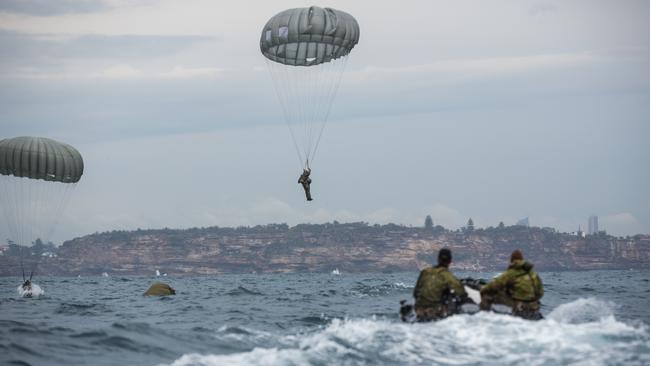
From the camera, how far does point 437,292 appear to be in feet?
64.6

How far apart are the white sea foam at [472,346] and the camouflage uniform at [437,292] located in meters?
0.46

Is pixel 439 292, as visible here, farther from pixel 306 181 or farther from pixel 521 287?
pixel 306 181

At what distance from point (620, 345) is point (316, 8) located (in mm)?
23580

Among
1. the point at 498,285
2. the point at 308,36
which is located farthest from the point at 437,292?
the point at 308,36

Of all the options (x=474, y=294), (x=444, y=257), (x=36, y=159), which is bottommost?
(x=474, y=294)

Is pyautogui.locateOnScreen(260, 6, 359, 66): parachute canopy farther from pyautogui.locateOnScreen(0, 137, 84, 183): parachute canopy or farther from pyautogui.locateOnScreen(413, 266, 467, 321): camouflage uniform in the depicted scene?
pyautogui.locateOnScreen(413, 266, 467, 321): camouflage uniform

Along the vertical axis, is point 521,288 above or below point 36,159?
below

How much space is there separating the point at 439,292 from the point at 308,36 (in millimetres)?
19408

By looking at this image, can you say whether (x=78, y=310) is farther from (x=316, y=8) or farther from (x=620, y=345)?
(x=620, y=345)

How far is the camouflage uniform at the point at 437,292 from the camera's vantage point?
19625 mm

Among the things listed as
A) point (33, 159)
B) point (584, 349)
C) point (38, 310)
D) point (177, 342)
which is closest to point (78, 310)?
point (38, 310)

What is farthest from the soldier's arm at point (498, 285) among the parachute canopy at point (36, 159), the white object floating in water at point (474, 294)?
the parachute canopy at point (36, 159)

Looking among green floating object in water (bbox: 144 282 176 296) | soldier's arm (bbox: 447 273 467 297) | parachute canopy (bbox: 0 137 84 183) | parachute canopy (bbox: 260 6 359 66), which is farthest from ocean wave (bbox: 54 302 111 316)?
soldier's arm (bbox: 447 273 467 297)

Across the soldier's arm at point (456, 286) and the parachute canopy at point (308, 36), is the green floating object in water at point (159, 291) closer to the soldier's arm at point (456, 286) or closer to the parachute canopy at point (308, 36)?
the parachute canopy at point (308, 36)
